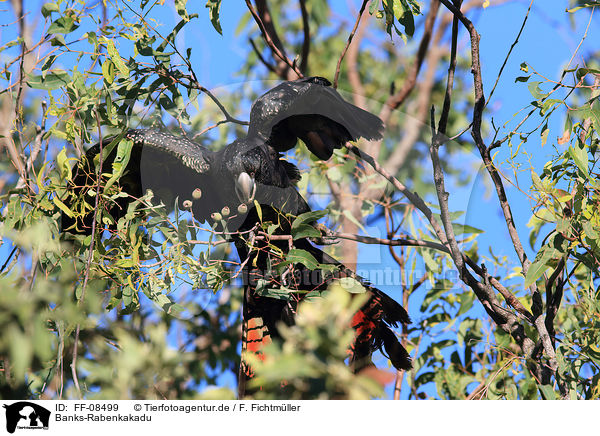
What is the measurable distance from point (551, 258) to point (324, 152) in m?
0.59

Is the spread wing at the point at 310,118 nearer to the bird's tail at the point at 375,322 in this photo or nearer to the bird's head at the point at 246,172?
the bird's head at the point at 246,172

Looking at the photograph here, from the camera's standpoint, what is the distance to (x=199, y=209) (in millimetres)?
1488

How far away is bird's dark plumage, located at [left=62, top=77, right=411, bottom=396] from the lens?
1.36m

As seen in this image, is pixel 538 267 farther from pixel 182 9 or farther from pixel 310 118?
pixel 182 9

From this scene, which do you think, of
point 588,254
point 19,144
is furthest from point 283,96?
point 588,254

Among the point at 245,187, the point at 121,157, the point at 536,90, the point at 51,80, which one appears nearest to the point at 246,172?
the point at 245,187

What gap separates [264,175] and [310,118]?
0.18 meters

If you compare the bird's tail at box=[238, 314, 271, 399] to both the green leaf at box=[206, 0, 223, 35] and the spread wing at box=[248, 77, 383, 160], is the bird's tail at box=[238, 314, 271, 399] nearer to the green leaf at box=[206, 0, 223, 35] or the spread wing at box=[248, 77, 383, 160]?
the spread wing at box=[248, 77, 383, 160]

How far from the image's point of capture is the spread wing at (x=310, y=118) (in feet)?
4.49

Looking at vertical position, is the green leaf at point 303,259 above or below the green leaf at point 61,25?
below

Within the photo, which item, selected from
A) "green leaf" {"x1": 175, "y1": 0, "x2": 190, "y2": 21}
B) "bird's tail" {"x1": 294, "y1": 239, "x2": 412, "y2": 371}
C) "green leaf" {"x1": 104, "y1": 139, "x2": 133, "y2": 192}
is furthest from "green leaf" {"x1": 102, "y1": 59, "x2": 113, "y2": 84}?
"bird's tail" {"x1": 294, "y1": 239, "x2": 412, "y2": 371}
